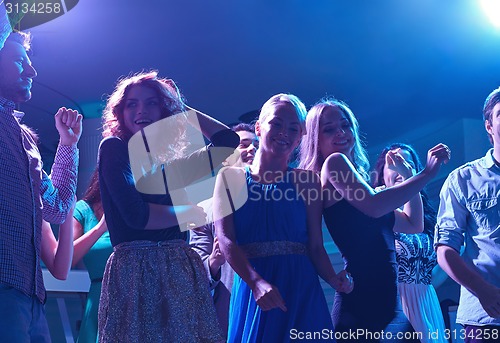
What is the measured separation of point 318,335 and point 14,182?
938 millimetres

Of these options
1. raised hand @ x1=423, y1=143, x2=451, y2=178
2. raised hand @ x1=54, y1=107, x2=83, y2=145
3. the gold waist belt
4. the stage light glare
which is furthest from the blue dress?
the stage light glare

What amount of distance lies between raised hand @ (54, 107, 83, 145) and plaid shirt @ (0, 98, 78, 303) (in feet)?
0.31

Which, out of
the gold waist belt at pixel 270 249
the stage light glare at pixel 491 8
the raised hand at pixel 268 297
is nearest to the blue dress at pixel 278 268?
the gold waist belt at pixel 270 249

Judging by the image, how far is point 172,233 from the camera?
1.70 m

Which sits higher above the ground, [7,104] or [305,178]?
[7,104]

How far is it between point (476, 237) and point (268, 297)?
2.40 ft

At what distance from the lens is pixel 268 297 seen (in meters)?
1.76

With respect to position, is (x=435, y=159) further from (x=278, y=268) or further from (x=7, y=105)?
(x=7, y=105)

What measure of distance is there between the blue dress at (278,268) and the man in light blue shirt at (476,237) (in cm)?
43

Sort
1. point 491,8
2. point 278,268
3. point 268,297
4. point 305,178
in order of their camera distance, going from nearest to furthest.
Answer: point 268,297 < point 278,268 < point 305,178 < point 491,8

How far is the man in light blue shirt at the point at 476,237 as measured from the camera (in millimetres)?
1898

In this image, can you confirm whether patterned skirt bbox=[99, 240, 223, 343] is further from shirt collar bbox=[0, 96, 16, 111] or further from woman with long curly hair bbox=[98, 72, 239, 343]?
shirt collar bbox=[0, 96, 16, 111]

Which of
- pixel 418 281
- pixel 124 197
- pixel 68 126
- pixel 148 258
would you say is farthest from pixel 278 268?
pixel 418 281

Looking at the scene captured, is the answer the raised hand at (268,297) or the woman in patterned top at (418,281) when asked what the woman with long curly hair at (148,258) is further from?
the woman in patterned top at (418,281)
